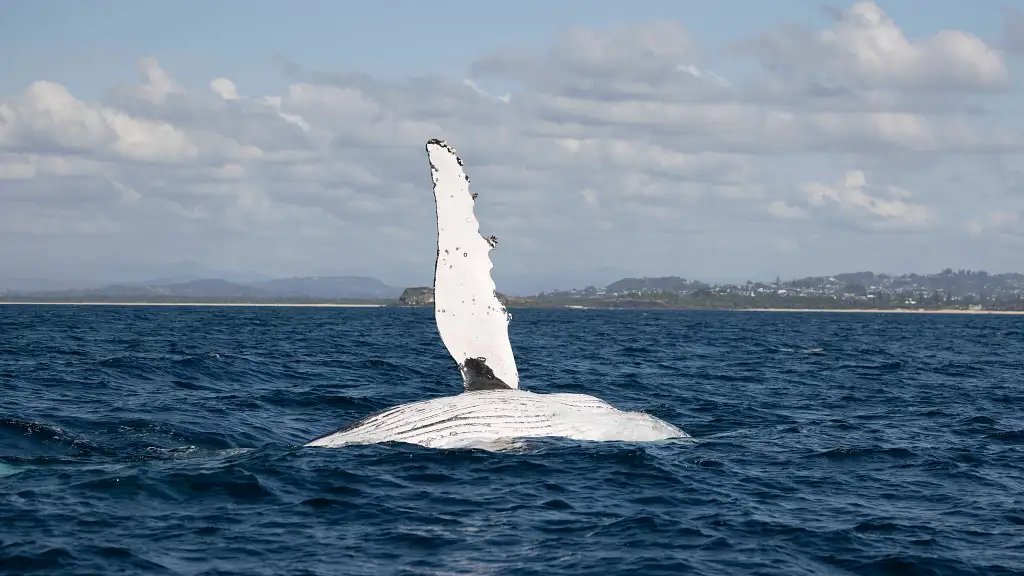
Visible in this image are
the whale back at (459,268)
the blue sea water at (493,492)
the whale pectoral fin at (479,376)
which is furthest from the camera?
the whale pectoral fin at (479,376)

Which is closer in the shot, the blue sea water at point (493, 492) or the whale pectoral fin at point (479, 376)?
the blue sea water at point (493, 492)

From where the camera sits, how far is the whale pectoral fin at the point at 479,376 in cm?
1263

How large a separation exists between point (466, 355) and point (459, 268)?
102cm

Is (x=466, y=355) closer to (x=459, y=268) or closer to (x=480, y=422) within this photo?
(x=480, y=422)

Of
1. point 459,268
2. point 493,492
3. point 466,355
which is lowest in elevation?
point 493,492

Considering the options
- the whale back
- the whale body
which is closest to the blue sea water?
the whale body

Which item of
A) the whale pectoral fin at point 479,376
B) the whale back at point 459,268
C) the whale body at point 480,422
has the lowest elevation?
the whale body at point 480,422

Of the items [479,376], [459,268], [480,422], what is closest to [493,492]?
[480,422]

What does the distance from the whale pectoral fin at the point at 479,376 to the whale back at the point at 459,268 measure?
179 millimetres

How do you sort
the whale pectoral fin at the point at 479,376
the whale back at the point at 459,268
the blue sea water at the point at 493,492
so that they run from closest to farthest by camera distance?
the blue sea water at the point at 493,492
the whale back at the point at 459,268
the whale pectoral fin at the point at 479,376

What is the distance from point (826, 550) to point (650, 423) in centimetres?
402

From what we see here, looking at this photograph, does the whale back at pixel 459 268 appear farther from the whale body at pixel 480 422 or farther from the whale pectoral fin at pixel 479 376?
the whale body at pixel 480 422

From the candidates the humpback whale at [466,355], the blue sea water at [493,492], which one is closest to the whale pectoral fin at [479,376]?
the humpback whale at [466,355]

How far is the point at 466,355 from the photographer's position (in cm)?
1255
